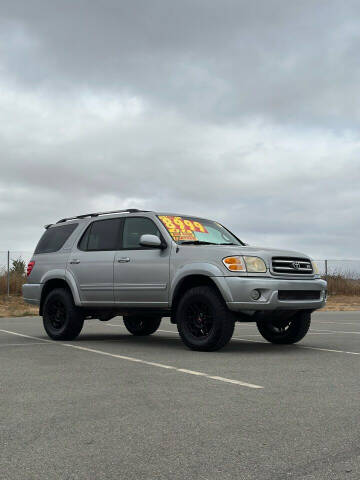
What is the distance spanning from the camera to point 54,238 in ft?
37.4

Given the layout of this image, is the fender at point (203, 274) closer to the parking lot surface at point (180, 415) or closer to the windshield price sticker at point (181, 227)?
the windshield price sticker at point (181, 227)

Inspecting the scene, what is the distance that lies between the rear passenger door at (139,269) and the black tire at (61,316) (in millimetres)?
1015

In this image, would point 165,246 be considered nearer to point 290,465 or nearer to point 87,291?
point 87,291

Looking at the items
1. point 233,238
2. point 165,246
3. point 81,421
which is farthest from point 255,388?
point 233,238

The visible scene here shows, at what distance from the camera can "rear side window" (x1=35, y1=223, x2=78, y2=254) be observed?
1112 cm

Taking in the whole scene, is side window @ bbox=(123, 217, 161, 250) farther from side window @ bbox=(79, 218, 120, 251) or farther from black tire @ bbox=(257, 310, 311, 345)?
black tire @ bbox=(257, 310, 311, 345)

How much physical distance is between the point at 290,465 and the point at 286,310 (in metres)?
5.36

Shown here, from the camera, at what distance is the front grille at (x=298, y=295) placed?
856 centimetres

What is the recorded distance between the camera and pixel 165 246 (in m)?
9.27

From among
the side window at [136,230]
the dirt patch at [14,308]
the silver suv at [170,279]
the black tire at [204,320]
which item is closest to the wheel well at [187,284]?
the silver suv at [170,279]

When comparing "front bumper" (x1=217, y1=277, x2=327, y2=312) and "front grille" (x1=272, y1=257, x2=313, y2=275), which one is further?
"front grille" (x1=272, y1=257, x2=313, y2=275)

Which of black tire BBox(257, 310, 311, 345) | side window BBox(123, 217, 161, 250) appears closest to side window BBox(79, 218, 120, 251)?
side window BBox(123, 217, 161, 250)

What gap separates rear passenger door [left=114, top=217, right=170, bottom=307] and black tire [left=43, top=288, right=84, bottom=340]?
101cm

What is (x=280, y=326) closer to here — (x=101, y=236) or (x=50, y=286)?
(x=101, y=236)
